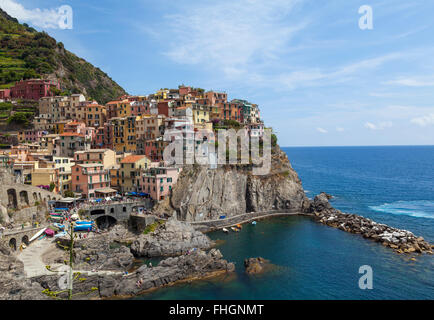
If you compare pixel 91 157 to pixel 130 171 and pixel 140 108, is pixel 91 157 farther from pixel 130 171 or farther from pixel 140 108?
pixel 140 108

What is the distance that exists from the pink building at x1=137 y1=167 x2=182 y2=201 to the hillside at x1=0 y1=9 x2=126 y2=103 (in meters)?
59.2

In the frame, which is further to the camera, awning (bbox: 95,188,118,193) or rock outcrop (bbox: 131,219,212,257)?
awning (bbox: 95,188,118,193)

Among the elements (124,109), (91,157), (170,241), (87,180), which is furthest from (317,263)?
(124,109)

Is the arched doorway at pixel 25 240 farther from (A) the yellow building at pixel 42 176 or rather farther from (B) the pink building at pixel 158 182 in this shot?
(B) the pink building at pixel 158 182

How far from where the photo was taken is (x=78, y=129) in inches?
3108

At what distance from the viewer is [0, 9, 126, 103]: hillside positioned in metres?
107

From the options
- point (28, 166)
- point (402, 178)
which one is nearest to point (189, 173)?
point (28, 166)

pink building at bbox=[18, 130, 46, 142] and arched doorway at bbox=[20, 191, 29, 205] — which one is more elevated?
pink building at bbox=[18, 130, 46, 142]

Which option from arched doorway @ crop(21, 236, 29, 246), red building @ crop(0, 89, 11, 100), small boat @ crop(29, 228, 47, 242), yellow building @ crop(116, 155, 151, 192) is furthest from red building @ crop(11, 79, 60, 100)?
arched doorway @ crop(21, 236, 29, 246)

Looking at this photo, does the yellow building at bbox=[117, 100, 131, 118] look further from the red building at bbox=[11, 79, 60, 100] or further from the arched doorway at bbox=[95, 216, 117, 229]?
the arched doorway at bbox=[95, 216, 117, 229]

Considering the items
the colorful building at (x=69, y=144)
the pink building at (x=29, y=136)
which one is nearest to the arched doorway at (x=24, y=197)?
the colorful building at (x=69, y=144)

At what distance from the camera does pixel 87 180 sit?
5938 cm

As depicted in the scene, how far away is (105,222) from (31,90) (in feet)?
214

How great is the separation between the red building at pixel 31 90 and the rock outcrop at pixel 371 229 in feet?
295
